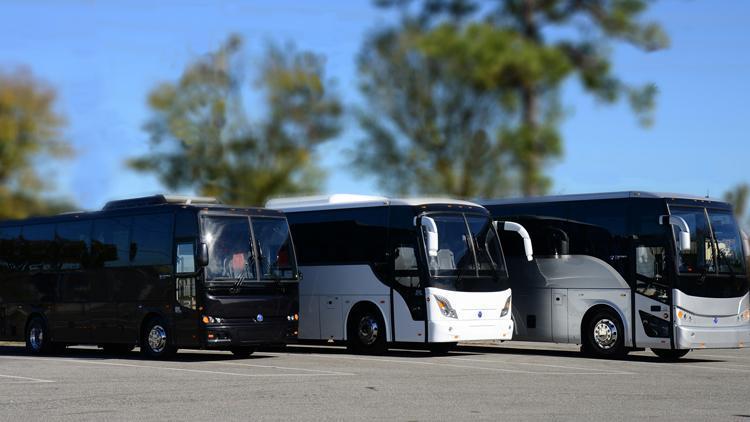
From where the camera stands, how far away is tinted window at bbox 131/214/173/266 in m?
22.9

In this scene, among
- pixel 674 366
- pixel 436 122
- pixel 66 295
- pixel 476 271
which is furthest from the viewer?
pixel 436 122

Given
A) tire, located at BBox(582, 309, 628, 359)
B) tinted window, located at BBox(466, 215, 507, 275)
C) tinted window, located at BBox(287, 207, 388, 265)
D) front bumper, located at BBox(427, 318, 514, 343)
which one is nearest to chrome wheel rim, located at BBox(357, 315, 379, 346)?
tinted window, located at BBox(287, 207, 388, 265)

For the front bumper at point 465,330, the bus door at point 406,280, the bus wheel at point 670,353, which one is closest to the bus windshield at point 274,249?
the bus door at point 406,280

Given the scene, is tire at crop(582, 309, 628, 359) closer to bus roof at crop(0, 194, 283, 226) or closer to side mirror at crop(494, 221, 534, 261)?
side mirror at crop(494, 221, 534, 261)

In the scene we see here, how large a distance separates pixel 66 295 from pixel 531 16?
15.9m

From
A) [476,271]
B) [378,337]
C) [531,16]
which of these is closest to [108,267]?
[378,337]

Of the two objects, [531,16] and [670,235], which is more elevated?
[531,16]

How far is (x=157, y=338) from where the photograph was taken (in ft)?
76.1

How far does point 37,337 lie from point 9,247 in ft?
8.59

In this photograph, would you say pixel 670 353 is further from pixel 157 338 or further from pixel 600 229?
pixel 157 338

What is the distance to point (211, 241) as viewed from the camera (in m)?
22.3

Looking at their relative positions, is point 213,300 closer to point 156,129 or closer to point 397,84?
point 397,84

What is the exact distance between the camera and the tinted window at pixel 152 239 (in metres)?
22.9

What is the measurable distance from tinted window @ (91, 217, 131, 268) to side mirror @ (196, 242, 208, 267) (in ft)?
8.39
